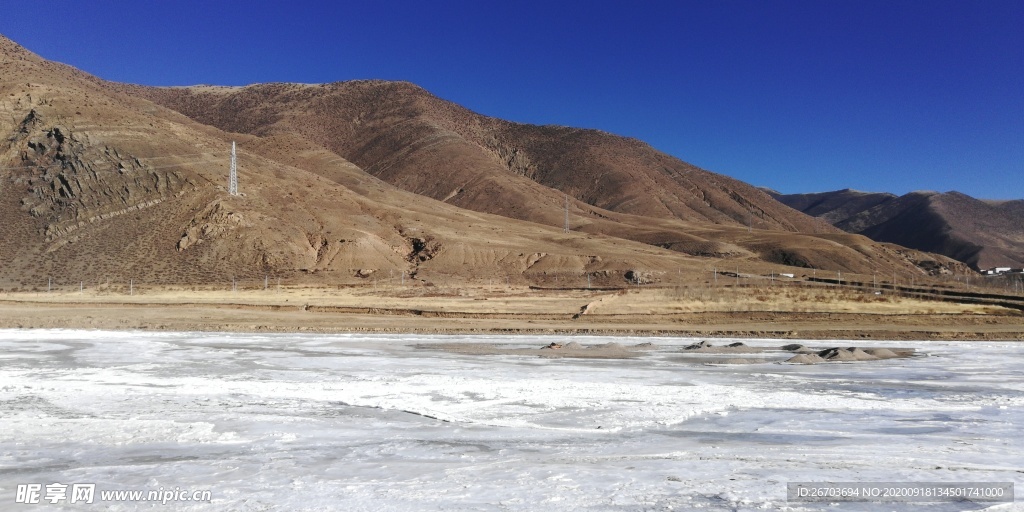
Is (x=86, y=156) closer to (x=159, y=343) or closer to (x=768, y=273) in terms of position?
(x=159, y=343)

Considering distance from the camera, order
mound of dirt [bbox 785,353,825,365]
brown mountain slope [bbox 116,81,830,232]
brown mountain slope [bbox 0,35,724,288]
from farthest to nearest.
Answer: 1. brown mountain slope [bbox 116,81,830,232]
2. brown mountain slope [bbox 0,35,724,288]
3. mound of dirt [bbox 785,353,825,365]

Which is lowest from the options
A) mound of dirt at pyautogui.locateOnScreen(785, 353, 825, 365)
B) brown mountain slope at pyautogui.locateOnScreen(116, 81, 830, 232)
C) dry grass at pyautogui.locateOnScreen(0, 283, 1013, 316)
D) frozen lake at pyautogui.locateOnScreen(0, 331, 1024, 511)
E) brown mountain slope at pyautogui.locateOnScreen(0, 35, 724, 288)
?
frozen lake at pyautogui.locateOnScreen(0, 331, 1024, 511)

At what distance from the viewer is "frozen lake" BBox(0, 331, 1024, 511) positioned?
7.96 m

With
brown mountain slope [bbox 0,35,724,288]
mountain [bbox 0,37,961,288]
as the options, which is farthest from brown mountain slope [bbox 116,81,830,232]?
brown mountain slope [bbox 0,35,724,288]

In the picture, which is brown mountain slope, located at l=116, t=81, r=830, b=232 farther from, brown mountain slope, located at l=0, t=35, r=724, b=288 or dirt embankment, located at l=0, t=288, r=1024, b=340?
dirt embankment, located at l=0, t=288, r=1024, b=340

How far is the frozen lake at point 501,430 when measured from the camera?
7.96 metres

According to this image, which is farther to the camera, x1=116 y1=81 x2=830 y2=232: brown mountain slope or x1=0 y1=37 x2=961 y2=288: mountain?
x1=116 y1=81 x2=830 y2=232: brown mountain slope

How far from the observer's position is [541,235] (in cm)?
8131

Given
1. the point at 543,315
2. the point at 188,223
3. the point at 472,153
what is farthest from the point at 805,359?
the point at 472,153

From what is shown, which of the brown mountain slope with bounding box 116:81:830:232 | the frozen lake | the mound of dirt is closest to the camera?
the frozen lake

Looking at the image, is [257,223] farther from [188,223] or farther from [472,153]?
[472,153]

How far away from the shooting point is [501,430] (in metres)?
11.2

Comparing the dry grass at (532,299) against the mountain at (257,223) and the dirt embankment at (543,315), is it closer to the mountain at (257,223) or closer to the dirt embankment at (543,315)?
the dirt embankment at (543,315)

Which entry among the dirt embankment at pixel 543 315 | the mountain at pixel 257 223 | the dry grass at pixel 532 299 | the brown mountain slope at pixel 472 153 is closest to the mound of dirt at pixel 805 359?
the dirt embankment at pixel 543 315
